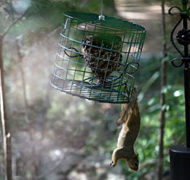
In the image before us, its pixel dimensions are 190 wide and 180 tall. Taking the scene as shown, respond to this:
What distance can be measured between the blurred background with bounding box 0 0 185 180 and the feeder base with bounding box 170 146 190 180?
101 centimetres

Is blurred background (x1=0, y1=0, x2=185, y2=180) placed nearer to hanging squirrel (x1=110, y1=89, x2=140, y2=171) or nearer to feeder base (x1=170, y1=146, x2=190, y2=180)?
hanging squirrel (x1=110, y1=89, x2=140, y2=171)

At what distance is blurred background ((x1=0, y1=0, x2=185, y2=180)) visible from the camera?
305 cm

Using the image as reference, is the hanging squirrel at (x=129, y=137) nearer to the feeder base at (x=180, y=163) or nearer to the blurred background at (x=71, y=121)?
the feeder base at (x=180, y=163)

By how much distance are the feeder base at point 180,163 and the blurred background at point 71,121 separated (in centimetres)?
101

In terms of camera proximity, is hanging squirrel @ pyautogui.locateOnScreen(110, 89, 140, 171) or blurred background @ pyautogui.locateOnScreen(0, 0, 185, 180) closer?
hanging squirrel @ pyautogui.locateOnScreen(110, 89, 140, 171)

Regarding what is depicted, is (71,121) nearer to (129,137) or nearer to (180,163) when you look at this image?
(129,137)

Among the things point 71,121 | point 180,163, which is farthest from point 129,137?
point 71,121

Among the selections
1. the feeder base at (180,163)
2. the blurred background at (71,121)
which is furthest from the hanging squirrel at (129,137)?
the blurred background at (71,121)

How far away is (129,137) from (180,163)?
209 millimetres

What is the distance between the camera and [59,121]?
4230 mm

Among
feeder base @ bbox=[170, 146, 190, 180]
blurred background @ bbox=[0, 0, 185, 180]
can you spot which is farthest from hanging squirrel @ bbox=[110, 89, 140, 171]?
blurred background @ bbox=[0, 0, 185, 180]

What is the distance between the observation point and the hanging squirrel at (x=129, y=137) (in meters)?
1.41

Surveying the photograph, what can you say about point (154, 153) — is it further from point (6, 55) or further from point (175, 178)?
point (175, 178)

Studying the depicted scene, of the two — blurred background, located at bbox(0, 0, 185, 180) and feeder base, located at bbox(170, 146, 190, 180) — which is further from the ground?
feeder base, located at bbox(170, 146, 190, 180)
